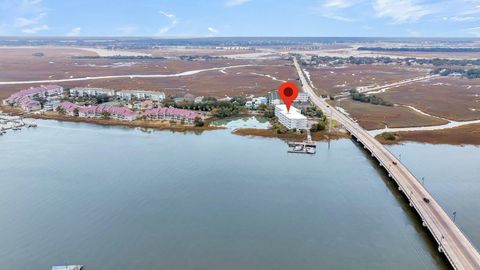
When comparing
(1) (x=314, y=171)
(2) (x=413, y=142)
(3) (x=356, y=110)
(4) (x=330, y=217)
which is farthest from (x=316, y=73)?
(4) (x=330, y=217)

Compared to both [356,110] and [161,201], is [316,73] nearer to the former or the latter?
[356,110]

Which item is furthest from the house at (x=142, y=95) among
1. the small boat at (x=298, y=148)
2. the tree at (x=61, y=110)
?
the small boat at (x=298, y=148)

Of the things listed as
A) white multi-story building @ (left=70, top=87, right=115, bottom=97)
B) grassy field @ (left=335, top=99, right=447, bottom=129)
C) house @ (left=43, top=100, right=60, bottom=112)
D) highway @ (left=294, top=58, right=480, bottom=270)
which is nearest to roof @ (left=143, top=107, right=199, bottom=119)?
house @ (left=43, top=100, right=60, bottom=112)

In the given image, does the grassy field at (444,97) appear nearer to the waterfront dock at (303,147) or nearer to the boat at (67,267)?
the waterfront dock at (303,147)

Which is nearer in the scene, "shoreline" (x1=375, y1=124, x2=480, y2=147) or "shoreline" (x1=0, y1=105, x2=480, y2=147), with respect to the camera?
"shoreline" (x1=375, y1=124, x2=480, y2=147)

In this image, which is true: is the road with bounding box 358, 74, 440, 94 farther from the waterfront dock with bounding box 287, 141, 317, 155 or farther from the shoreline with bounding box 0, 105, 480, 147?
the waterfront dock with bounding box 287, 141, 317, 155
